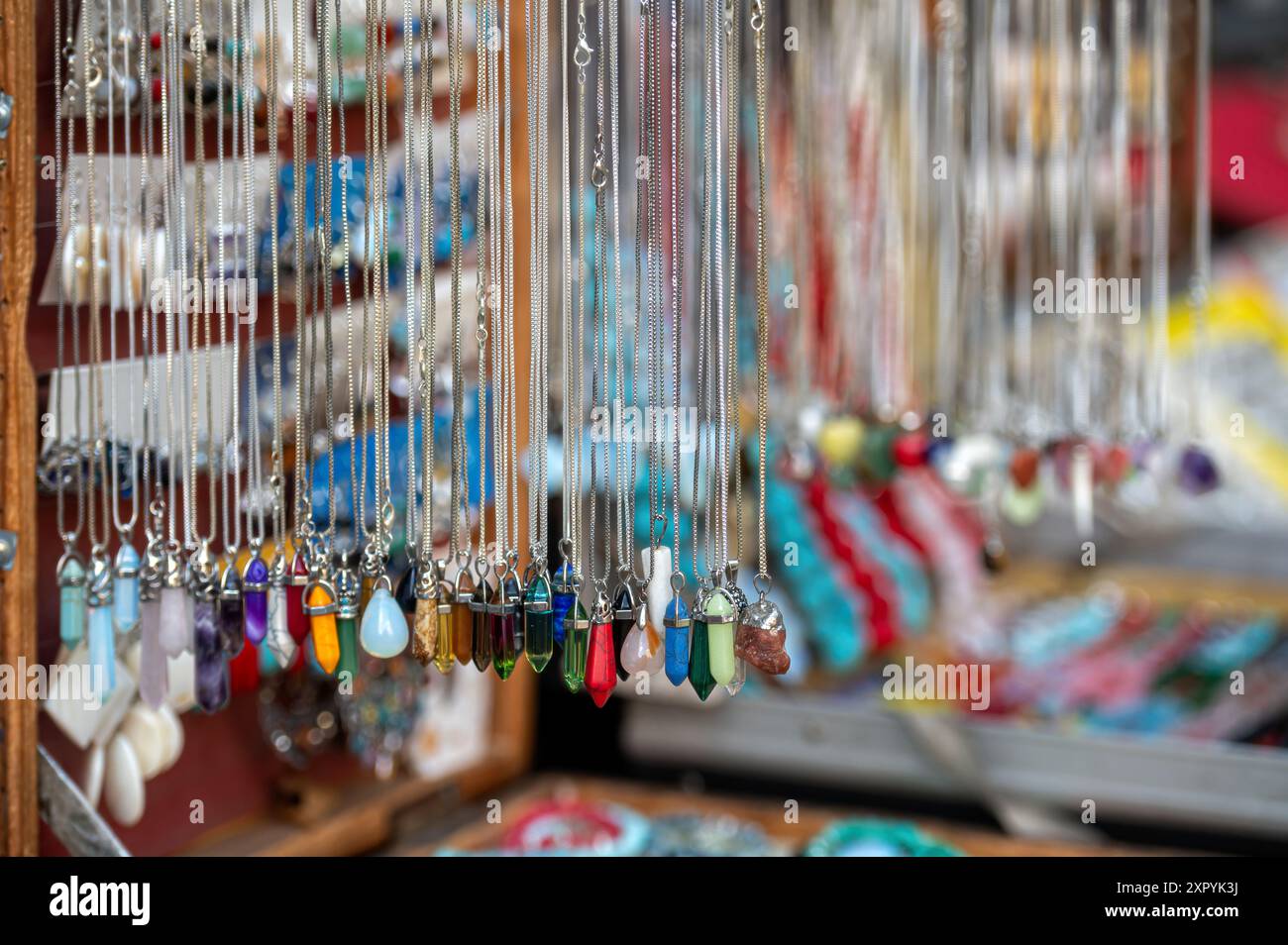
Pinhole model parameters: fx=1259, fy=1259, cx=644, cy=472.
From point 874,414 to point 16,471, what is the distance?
3.72 feet

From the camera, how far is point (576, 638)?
106cm

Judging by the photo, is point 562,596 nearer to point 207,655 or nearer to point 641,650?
point 641,650

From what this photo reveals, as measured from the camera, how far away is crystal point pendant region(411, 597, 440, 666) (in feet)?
3.53

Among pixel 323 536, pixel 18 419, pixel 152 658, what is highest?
pixel 18 419

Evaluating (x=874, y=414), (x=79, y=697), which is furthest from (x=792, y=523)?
(x=79, y=697)

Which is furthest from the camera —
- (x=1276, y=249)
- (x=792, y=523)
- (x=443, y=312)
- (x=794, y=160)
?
(x=1276, y=249)

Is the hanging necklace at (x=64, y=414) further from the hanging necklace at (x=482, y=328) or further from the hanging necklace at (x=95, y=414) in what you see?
the hanging necklace at (x=482, y=328)

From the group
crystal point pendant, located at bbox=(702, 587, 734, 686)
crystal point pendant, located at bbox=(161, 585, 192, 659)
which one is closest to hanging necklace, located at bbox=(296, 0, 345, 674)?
crystal point pendant, located at bbox=(161, 585, 192, 659)

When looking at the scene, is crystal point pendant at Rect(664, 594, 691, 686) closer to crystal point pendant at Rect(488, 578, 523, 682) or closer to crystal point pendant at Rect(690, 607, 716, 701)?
crystal point pendant at Rect(690, 607, 716, 701)

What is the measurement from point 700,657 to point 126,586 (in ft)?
1.76

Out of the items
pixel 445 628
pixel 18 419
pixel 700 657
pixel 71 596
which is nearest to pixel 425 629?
pixel 445 628
